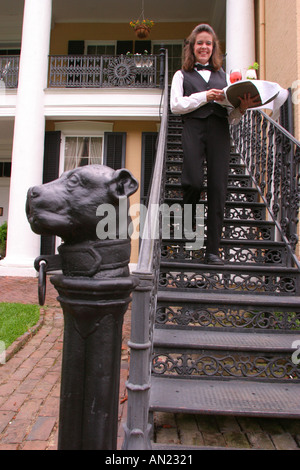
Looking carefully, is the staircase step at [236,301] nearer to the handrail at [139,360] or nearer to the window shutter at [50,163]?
the handrail at [139,360]

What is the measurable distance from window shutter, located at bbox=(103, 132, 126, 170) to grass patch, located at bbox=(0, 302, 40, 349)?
5.53 m

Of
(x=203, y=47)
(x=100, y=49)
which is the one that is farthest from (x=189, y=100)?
(x=100, y=49)

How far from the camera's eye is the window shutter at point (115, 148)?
31.2 feet

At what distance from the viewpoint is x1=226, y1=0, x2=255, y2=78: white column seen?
23.6ft

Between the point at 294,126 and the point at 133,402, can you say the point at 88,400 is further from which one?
the point at 294,126

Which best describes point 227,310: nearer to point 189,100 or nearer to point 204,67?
point 189,100

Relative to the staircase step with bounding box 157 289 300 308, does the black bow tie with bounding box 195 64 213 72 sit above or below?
above

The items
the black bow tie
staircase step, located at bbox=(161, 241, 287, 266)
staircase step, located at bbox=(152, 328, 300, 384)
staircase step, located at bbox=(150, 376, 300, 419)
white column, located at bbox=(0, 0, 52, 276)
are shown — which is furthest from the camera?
white column, located at bbox=(0, 0, 52, 276)

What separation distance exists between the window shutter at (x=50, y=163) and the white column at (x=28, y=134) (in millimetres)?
1073

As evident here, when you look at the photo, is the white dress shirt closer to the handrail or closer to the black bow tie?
the black bow tie

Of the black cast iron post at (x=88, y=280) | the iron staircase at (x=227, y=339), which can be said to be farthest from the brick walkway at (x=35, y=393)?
the black cast iron post at (x=88, y=280)

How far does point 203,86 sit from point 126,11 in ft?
32.7

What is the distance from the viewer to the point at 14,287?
6562mm

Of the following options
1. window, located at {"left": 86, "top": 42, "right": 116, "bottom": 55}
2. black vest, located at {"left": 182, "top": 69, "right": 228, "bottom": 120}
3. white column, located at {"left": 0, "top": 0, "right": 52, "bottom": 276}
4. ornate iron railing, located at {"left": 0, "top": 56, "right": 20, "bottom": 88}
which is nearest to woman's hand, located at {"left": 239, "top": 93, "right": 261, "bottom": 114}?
black vest, located at {"left": 182, "top": 69, "right": 228, "bottom": 120}
